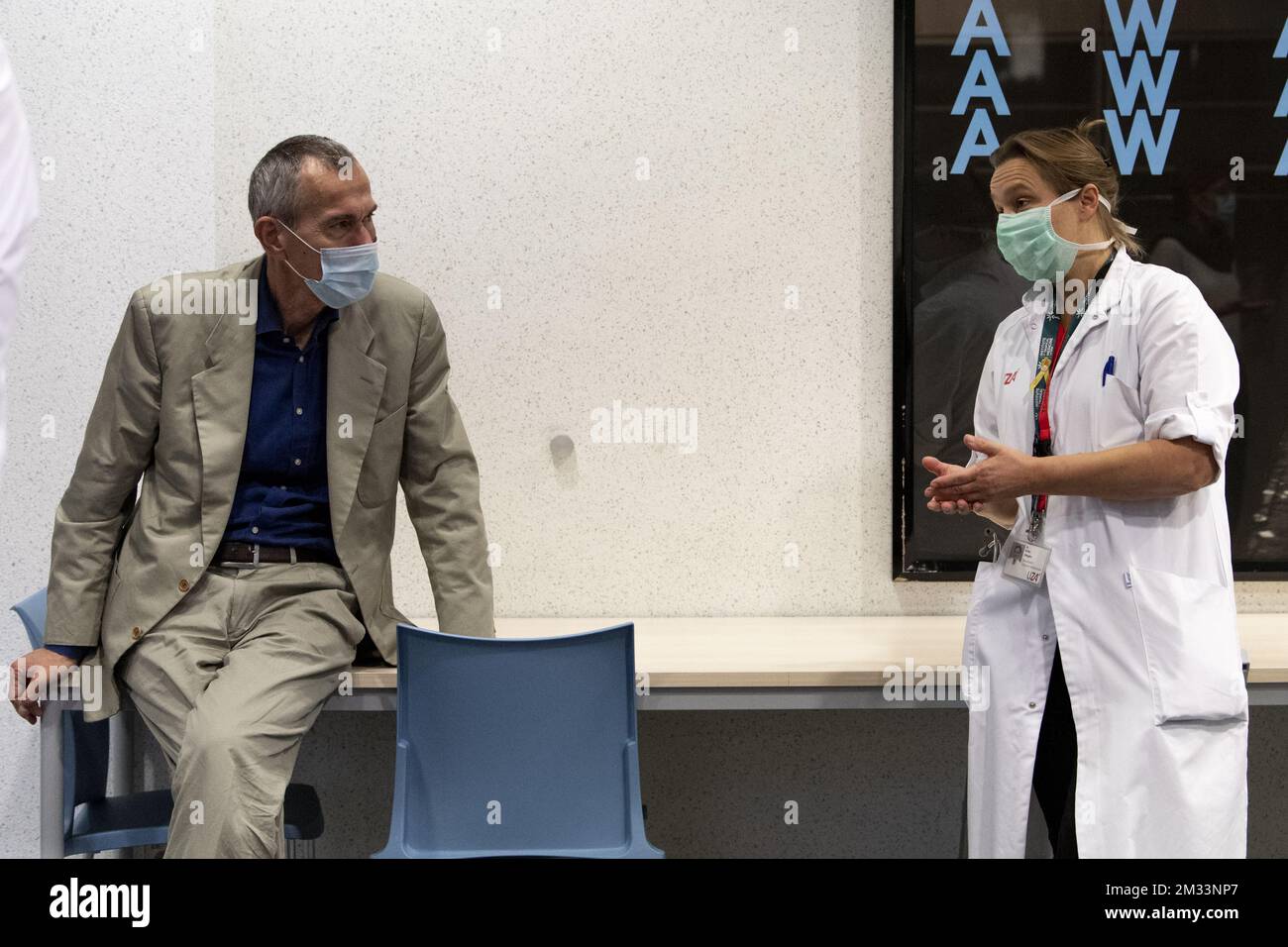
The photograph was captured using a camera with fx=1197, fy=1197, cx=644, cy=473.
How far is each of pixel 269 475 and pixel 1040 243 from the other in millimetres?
1563

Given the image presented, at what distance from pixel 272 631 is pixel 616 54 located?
1.72 metres

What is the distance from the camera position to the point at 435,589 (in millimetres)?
2436

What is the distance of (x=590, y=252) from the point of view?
312cm

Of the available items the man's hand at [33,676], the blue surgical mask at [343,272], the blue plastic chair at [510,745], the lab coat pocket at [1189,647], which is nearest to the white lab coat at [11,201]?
the blue plastic chair at [510,745]

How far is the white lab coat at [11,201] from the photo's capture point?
1.02m

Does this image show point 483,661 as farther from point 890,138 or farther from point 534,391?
point 890,138

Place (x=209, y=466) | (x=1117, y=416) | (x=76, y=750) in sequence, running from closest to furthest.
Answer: (x=1117, y=416) → (x=209, y=466) → (x=76, y=750)

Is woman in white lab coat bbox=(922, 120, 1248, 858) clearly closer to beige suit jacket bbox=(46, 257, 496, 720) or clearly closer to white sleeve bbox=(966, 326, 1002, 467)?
white sleeve bbox=(966, 326, 1002, 467)

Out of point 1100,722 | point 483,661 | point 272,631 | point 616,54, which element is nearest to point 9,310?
point 483,661

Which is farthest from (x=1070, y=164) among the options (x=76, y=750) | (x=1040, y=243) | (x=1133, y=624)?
(x=76, y=750)

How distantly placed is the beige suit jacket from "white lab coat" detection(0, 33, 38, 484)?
129 centimetres

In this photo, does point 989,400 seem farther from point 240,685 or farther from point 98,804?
point 98,804

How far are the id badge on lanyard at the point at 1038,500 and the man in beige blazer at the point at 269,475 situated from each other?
3.40ft

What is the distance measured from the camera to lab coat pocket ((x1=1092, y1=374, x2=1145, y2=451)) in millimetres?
2086
